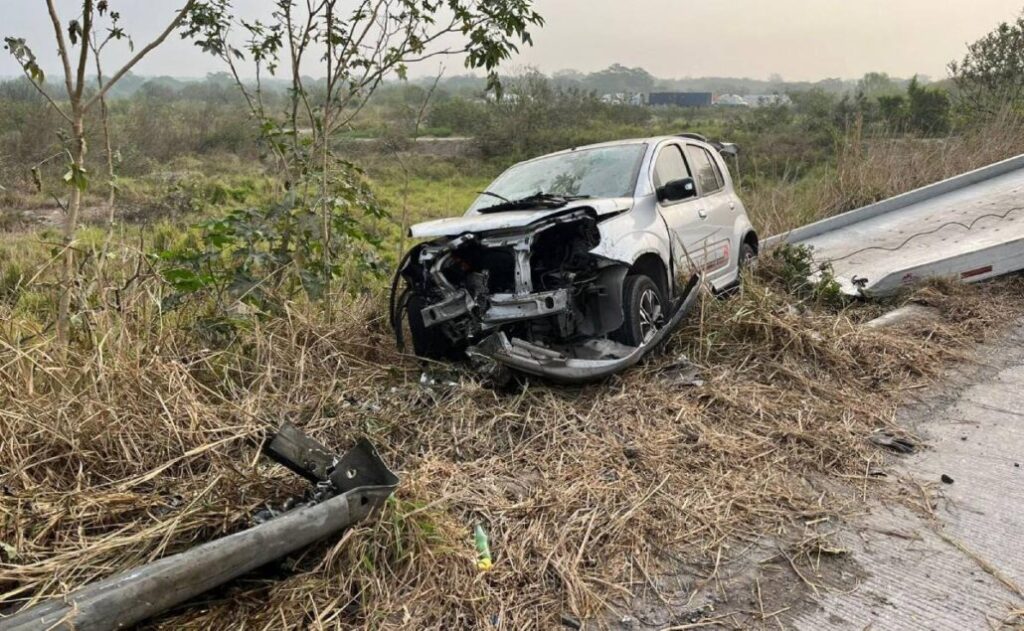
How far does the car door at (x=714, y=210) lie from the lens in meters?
6.12

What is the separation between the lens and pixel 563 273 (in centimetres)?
461

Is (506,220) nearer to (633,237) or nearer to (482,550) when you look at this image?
(633,237)

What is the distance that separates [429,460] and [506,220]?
165 centimetres

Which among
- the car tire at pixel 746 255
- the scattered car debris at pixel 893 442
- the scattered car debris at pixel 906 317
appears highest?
the car tire at pixel 746 255

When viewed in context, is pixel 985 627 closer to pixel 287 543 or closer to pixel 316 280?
pixel 287 543

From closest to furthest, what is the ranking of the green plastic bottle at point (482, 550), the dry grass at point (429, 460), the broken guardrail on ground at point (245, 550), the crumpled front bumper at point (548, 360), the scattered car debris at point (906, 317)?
the broken guardrail on ground at point (245, 550)
the dry grass at point (429, 460)
the green plastic bottle at point (482, 550)
the crumpled front bumper at point (548, 360)
the scattered car debris at point (906, 317)

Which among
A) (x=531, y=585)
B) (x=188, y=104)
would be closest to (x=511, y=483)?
(x=531, y=585)

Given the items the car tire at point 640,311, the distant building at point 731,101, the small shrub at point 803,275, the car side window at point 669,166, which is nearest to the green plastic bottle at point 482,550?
the car tire at point 640,311

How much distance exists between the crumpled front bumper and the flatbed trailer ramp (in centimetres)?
308

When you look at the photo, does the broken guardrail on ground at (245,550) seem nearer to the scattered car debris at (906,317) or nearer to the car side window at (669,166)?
the car side window at (669,166)

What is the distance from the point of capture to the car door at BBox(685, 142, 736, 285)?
241 inches

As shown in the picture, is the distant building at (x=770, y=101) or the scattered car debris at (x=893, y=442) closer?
the scattered car debris at (x=893, y=442)

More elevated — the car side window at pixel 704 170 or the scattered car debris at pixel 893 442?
the car side window at pixel 704 170

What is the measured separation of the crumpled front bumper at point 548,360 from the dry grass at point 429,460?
164 millimetres
